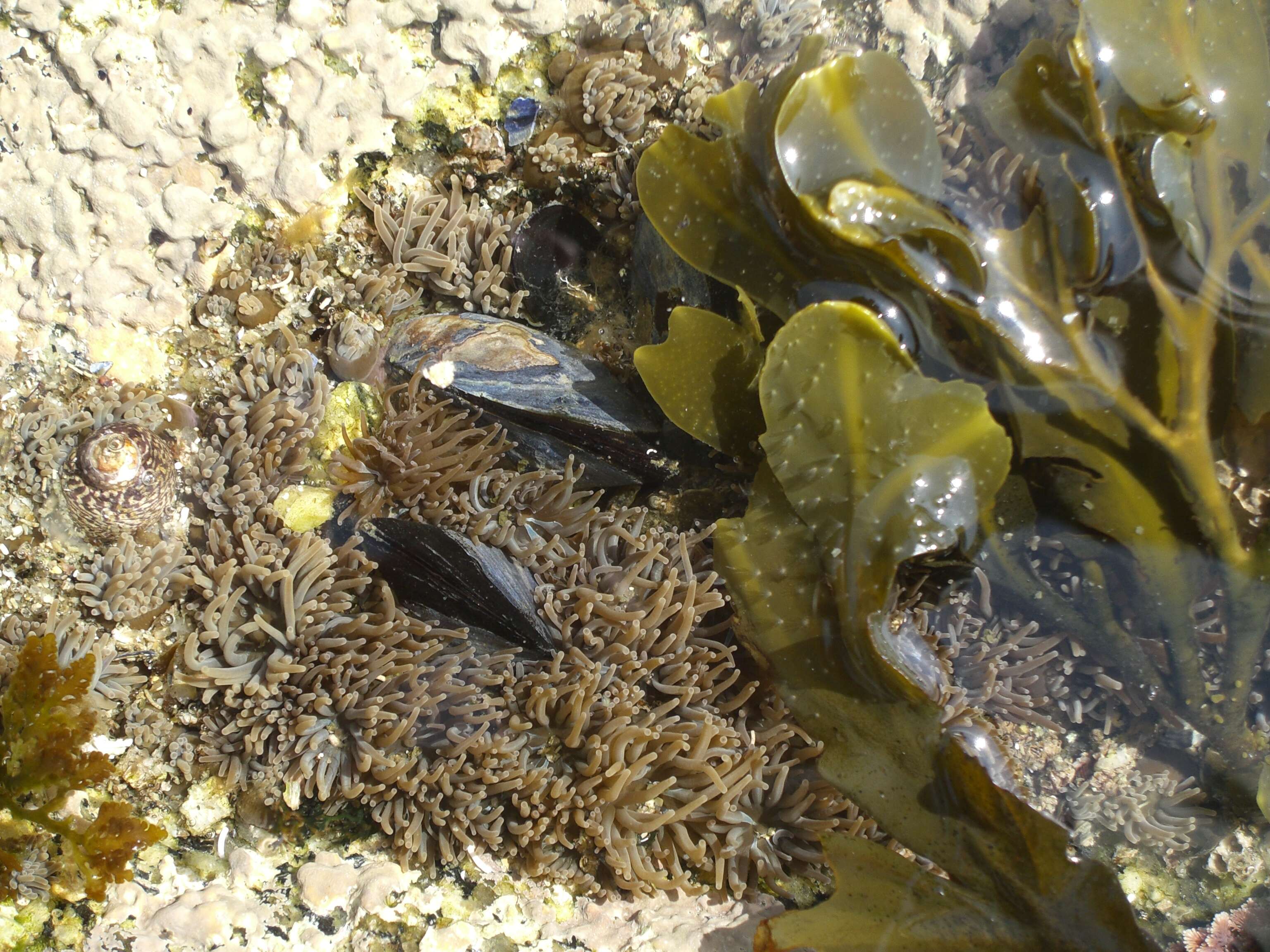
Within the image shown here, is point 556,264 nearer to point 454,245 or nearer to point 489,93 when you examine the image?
point 454,245

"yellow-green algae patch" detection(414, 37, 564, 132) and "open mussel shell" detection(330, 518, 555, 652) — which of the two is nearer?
"open mussel shell" detection(330, 518, 555, 652)

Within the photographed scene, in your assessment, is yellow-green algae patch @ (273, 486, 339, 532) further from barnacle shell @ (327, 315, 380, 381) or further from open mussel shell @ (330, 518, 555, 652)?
barnacle shell @ (327, 315, 380, 381)

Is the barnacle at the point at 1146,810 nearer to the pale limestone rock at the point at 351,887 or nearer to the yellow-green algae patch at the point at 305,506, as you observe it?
the pale limestone rock at the point at 351,887

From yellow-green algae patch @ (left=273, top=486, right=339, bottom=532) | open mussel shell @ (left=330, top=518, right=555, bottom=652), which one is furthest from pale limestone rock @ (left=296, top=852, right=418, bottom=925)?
yellow-green algae patch @ (left=273, top=486, right=339, bottom=532)

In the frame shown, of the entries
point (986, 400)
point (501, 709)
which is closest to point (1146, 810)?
point (986, 400)

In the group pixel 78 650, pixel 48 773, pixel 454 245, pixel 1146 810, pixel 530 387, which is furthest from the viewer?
pixel 454 245

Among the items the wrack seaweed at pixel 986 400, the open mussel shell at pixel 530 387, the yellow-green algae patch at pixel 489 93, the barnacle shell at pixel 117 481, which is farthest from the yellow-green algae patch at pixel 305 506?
the yellow-green algae patch at pixel 489 93
